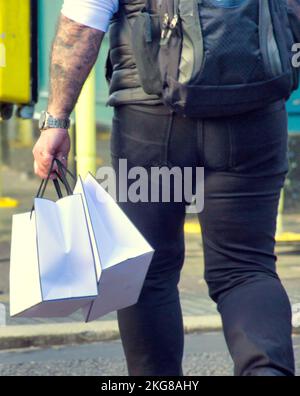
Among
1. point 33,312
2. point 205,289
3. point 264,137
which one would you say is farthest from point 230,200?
point 205,289

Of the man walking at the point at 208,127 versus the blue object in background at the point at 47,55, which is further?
the blue object in background at the point at 47,55

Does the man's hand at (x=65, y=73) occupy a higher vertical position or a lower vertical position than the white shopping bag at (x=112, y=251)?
higher

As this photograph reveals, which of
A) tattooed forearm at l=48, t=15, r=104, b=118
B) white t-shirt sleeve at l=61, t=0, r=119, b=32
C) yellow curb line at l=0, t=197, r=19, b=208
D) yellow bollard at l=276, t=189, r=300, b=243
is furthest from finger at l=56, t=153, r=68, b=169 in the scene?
yellow curb line at l=0, t=197, r=19, b=208

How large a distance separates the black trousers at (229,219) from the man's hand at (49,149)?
18cm

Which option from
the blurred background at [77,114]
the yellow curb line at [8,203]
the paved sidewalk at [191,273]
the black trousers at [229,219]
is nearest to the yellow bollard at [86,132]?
the blurred background at [77,114]

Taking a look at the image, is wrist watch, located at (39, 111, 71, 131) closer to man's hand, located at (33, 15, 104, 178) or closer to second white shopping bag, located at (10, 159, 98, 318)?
man's hand, located at (33, 15, 104, 178)

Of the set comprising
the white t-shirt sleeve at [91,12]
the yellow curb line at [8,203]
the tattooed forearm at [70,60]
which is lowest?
the yellow curb line at [8,203]

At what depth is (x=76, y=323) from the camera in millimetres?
5012

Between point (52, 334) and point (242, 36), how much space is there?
2150 millimetres

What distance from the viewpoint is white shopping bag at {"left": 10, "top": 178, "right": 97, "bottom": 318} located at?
299 cm

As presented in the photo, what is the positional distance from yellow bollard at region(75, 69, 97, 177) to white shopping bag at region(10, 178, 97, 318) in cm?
295

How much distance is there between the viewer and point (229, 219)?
329 cm

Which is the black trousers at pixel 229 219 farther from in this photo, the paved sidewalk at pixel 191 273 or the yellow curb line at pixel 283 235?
the yellow curb line at pixel 283 235

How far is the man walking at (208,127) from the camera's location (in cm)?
312
